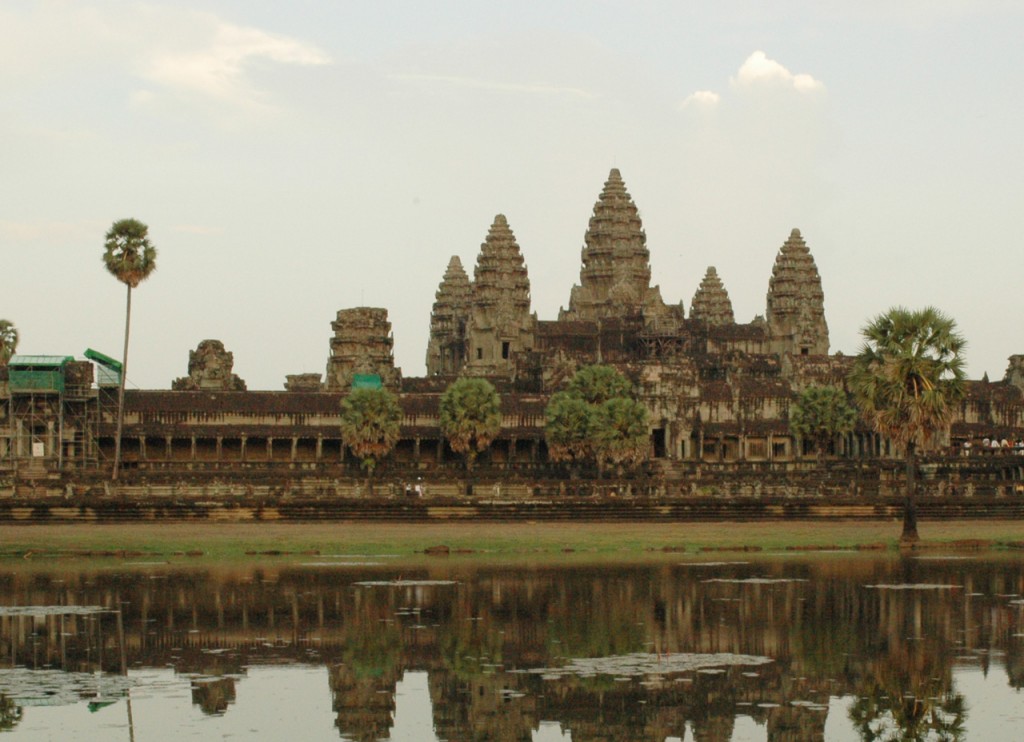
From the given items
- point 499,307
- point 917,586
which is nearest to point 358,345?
point 499,307

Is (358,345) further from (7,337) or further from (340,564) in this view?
(340,564)

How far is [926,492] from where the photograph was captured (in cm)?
7431

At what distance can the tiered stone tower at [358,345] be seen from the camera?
4879 inches

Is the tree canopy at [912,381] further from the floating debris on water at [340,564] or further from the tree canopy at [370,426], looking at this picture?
the tree canopy at [370,426]

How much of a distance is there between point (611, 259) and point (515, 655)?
126m

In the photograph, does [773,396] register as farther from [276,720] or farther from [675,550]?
[276,720]

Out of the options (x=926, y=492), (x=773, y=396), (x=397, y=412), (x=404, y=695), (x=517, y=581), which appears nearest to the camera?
(x=404, y=695)

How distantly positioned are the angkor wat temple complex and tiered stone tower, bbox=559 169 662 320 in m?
0.16

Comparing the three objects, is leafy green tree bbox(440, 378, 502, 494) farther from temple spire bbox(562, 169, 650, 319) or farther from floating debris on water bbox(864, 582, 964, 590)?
floating debris on water bbox(864, 582, 964, 590)

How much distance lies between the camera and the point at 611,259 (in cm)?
15350

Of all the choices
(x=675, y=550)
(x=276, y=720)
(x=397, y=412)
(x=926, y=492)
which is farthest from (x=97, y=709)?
(x=397, y=412)

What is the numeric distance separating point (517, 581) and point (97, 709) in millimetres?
18094

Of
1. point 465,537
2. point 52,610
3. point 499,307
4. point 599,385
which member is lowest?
point 52,610

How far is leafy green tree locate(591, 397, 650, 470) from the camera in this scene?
9175 cm
